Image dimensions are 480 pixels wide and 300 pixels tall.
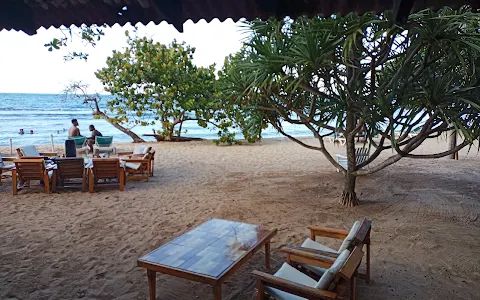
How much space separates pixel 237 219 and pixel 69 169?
11.2 feet

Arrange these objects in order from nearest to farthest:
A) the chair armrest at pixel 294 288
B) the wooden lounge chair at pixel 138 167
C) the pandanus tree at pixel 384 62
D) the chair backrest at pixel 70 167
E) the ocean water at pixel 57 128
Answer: the chair armrest at pixel 294 288 < the pandanus tree at pixel 384 62 < the chair backrest at pixel 70 167 < the wooden lounge chair at pixel 138 167 < the ocean water at pixel 57 128

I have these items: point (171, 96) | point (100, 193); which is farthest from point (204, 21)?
point (171, 96)

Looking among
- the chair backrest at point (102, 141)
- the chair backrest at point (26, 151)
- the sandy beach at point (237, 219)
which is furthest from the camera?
the chair backrest at point (102, 141)

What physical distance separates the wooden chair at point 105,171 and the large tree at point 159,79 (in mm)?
8228

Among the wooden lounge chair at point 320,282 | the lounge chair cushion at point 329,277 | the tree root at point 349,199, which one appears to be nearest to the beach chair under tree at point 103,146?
the tree root at point 349,199

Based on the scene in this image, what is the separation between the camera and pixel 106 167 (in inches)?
258

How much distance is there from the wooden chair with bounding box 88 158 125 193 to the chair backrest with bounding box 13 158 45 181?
31.7 inches

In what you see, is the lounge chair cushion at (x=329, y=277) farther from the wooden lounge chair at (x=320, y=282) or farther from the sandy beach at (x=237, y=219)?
the sandy beach at (x=237, y=219)

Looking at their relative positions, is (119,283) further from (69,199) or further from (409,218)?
(409,218)

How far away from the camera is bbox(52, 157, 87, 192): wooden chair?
6.34 m

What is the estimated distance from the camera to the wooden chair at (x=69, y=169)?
634cm

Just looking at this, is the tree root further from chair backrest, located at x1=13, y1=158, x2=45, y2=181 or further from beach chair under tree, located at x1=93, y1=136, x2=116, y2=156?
beach chair under tree, located at x1=93, y1=136, x2=116, y2=156

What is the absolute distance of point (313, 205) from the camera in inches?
223

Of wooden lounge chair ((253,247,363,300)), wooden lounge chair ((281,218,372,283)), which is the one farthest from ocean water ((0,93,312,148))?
wooden lounge chair ((253,247,363,300))
